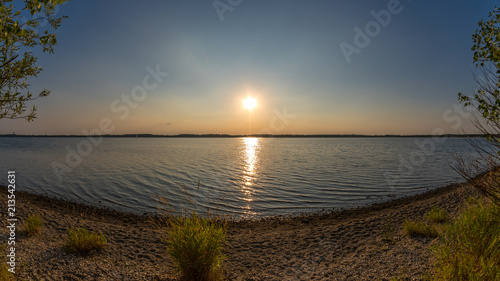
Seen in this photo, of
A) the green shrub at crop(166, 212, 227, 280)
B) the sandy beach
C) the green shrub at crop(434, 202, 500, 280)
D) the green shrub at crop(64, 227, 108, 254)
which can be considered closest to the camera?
the green shrub at crop(434, 202, 500, 280)

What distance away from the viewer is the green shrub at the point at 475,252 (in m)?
4.54

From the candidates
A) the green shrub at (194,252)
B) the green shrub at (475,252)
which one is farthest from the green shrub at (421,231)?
the green shrub at (194,252)

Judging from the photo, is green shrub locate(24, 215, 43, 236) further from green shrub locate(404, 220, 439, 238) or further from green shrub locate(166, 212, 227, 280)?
green shrub locate(404, 220, 439, 238)

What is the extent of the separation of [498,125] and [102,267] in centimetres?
1087

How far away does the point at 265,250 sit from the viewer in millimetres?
10008

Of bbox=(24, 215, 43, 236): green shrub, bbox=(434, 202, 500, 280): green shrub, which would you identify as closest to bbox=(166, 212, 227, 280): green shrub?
bbox=(434, 202, 500, 280): green shrub

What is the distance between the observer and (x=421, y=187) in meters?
23.6

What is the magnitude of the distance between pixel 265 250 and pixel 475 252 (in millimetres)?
6814

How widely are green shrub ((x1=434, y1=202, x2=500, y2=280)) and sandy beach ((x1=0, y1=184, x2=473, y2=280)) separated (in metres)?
1.01

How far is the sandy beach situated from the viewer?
21.7 feet

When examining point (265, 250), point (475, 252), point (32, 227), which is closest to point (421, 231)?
point (475, 252)

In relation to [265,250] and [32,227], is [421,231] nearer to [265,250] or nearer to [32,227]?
[265,250]

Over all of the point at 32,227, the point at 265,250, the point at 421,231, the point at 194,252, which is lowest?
the point at 265,250

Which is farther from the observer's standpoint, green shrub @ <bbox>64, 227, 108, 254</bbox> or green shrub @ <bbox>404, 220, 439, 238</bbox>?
green shrub @ <bbox>404, 220, 439, 238</bbox>
